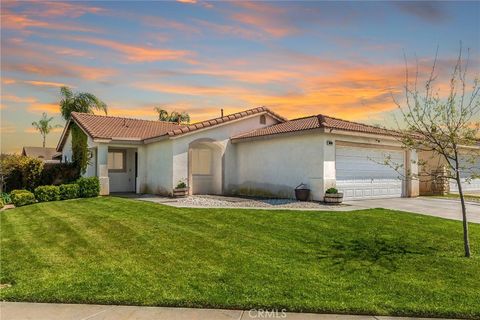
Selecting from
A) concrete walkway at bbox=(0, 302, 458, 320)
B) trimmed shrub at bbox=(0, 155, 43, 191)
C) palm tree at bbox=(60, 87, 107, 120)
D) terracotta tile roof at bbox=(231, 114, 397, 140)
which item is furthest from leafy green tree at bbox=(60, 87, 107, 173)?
concrete walkway at bbox=(0, 302, 458, 320)

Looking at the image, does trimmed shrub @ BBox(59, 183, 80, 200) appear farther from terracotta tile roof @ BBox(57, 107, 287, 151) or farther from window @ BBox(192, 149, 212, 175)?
window @ BBox(192, 149, 212, 175)

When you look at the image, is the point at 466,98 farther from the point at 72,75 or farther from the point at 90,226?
the point at 72,75

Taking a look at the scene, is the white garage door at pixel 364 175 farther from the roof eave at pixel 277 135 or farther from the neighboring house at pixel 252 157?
the roof eave at pixel 277 135

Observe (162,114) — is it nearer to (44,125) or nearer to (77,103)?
(77,103)

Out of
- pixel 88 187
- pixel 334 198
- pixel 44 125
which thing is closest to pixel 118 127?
pixel 88 187

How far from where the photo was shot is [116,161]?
21.3m

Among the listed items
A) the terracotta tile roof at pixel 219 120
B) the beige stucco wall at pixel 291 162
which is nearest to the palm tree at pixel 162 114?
the terracotta tile roof at pixel 219 120

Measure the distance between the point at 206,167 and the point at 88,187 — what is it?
624cm

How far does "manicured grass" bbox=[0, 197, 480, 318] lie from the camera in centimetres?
529

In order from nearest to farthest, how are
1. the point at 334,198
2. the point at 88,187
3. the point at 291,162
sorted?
the point at 334,198 → the point at 291,162 → the point at 88,187

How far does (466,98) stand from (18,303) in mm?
9497

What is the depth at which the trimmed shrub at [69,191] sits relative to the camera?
17203mm

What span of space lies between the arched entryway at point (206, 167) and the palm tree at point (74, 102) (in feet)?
37.1

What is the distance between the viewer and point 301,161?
16016 millimetres
